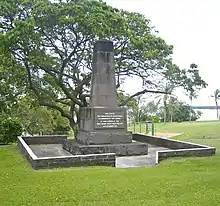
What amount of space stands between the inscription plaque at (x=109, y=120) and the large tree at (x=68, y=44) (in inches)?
106

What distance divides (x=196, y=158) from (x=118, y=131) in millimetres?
3042

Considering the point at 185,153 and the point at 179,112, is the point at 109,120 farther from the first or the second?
the point at 179,112

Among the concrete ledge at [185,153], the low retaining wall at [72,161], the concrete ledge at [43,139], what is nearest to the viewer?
the low retaining wall at [72,161]

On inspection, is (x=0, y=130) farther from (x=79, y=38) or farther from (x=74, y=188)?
(x=74, y=188)

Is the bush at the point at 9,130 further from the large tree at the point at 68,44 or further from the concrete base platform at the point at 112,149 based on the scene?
the concrete base platform at the point at 112,149

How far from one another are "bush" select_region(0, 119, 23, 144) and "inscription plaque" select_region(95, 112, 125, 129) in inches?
226

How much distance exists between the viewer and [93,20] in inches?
427

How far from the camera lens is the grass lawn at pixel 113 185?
520cm

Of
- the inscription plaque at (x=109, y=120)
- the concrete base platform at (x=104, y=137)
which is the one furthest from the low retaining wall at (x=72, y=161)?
the inscription plaque at (x=109, y=120)

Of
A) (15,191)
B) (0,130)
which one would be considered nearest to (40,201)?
(15,191)

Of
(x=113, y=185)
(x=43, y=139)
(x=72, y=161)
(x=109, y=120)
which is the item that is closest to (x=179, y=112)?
(x=43, y=139)

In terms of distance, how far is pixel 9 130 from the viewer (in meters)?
15.1

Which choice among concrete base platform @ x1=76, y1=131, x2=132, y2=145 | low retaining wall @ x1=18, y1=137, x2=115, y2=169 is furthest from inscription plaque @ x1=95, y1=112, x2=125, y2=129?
low retaining wall @ x1=18, y1=137, x2=115, y2=169

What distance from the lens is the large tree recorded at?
1108cm
